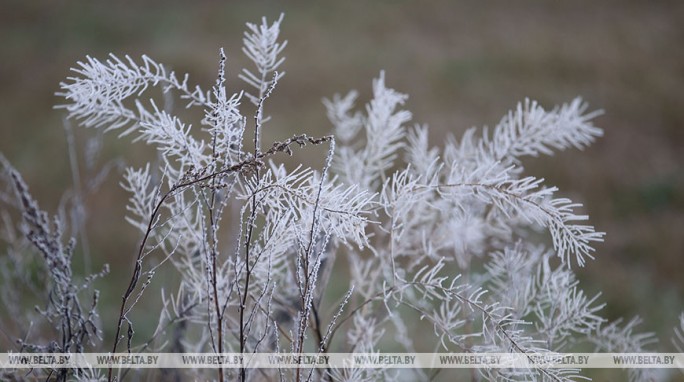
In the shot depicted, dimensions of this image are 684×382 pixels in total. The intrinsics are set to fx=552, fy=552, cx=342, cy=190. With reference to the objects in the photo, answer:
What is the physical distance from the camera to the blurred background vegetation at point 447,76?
12.5 ft

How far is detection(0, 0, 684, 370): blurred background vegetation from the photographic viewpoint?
3795 mm

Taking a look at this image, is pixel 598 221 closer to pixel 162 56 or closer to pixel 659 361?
pixel 659 361

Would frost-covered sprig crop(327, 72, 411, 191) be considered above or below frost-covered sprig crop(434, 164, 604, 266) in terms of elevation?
above

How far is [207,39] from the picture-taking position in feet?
21.0

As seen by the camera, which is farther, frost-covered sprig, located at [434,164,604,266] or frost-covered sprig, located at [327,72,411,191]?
frost-covered sprig, located at [327,72,411,191]

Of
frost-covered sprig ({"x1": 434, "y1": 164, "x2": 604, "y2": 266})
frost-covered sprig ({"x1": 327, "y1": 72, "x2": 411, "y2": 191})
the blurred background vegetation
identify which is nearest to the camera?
frost-covered sprig ({"x1": 434, "y1": 164, "x2": 604, "y2": 266})

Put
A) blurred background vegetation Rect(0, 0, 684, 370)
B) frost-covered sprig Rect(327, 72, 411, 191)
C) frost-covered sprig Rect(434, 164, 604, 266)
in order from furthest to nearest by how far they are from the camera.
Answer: blurred background vegetation Rect(0, 0, 684, 370), frost-covered sprig Rect(327, 72, 411, 191), frost-covered sprig Rect(434, 164, 604, 266)

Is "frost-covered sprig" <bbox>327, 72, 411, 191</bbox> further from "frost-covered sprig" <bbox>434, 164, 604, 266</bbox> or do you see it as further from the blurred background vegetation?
the blurred background vegetation

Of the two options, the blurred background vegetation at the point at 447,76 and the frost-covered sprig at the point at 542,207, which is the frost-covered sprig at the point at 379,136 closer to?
the frost-covered sprig at the point at 542,207

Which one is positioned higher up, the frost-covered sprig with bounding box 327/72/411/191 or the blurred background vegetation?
the blurred background vegetation

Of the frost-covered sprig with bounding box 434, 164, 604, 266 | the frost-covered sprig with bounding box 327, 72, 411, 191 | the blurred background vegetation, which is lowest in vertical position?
the frost-covered sprig with bounding box 434, 164, 604, 266

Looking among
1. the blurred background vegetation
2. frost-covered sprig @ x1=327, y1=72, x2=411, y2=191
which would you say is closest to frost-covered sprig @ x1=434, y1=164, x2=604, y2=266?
frost-covered sprig @ x1=327, y1=72, x2=411, y2=191

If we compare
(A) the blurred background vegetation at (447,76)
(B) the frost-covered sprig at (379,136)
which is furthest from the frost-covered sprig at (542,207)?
(A) the blurred background vegetation at (447,76)

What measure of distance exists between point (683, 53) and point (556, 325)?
559cm
